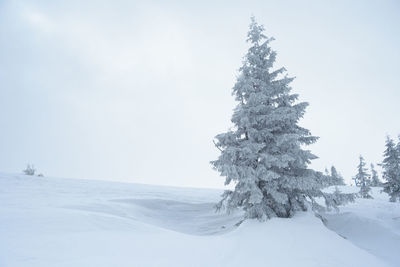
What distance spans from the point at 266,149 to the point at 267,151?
0.43ft

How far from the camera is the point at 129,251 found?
6.95 m

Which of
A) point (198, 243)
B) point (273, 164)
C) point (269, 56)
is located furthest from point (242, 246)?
point (269, 56)

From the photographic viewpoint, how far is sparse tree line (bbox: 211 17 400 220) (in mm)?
11484

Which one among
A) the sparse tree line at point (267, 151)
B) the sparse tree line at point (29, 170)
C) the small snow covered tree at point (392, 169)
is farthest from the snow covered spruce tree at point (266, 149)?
the sparse tree line at point (29, 170)

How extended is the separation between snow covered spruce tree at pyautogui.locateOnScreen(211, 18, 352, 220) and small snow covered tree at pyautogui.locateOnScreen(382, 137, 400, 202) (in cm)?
1313

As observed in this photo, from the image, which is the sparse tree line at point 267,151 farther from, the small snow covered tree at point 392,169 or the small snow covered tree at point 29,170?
the small snow covered tree at point 29,170

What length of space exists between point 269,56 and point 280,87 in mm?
1935

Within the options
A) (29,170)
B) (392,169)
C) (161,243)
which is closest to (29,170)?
(29,170)

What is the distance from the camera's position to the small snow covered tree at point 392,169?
21.1 m

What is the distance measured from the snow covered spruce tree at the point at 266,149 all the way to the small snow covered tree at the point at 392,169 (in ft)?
43.1

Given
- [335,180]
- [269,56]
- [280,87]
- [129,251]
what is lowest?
[129,251]

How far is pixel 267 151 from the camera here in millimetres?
12516

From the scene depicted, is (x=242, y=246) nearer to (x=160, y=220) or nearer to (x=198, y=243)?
(x=198, y=243)

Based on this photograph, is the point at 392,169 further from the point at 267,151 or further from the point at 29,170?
the point at 29,170
